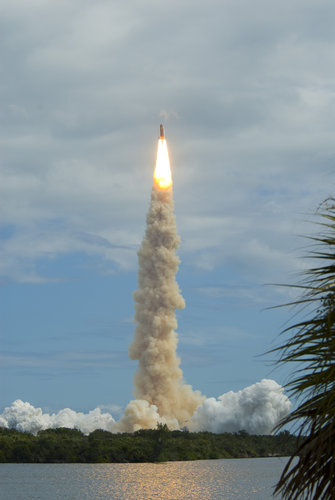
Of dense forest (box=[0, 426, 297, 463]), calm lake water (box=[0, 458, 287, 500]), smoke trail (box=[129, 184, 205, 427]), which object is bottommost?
calm lake water (box=[0, 458, 287, 500])

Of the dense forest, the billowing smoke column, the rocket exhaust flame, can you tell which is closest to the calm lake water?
the dense forest

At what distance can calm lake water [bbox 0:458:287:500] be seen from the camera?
192 feet

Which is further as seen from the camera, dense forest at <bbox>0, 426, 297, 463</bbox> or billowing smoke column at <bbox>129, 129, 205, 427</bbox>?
dense forest at <bbox>0, 426, 297, 463</bbox>

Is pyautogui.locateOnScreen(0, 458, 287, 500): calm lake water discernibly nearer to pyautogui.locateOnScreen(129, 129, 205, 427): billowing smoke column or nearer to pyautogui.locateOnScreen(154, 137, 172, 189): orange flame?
pyautogui.locateOnScreen(129, 129, 205, 427): billowing smoke column

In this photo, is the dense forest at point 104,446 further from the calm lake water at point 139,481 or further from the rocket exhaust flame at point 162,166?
the rocket exhaust flame at point 162,166

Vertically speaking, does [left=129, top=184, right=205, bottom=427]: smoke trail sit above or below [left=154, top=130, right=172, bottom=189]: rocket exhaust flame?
below

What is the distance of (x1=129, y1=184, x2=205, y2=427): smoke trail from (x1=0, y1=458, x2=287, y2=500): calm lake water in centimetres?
846

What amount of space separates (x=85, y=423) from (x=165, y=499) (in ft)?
129

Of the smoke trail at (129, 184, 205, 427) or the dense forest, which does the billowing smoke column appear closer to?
the smoke trail at (129, 184, 205, 427)

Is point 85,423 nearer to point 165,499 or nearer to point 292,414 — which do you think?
point 165,499

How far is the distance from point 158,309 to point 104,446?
1651 cm

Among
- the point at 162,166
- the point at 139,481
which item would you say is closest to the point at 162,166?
the point at 162,166

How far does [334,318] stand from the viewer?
952 cm

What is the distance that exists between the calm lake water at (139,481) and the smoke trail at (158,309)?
846 cm
